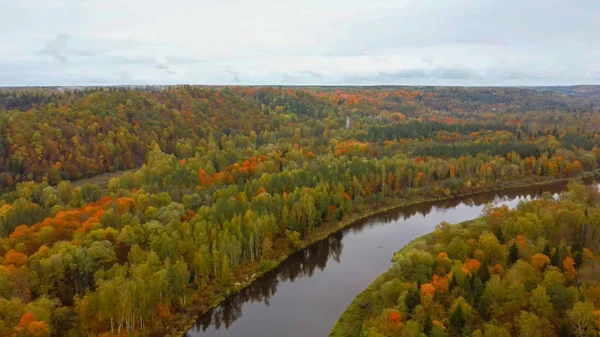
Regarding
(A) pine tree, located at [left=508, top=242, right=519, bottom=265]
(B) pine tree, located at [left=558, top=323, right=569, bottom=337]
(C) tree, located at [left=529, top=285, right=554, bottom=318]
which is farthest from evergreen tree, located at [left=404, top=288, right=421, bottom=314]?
(A) pine tree, located at [left=508, top=242, right=519, bottom=265]

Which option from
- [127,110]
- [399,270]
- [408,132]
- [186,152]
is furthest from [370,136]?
[399,270]

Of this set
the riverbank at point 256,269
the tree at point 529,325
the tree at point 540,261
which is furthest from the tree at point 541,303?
the riverbank at point 256,269

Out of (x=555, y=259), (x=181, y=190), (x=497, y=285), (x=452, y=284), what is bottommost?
(x=452, y=284)

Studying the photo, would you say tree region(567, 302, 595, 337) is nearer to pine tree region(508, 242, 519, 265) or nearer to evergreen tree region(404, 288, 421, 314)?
pine tree region(508, 242, 519, 265)

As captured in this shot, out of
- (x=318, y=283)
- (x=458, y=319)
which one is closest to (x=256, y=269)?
(x=318, y=283)

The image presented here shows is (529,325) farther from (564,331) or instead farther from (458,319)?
(458,319)

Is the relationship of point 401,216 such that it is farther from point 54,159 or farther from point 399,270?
point 54,159
